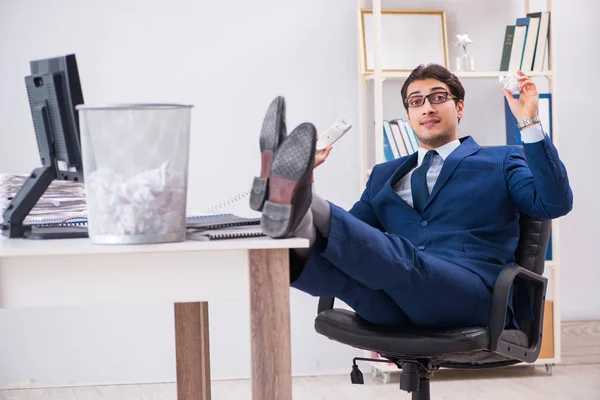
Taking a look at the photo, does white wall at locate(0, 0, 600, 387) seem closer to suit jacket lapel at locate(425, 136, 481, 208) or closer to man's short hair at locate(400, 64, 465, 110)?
man's short hair at locate(400, 64, 465, 110)

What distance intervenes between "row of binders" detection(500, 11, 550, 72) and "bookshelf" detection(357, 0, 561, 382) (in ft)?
0.10

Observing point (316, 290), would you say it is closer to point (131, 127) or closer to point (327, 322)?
point (327, 322)

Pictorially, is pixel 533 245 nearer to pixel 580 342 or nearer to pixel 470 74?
pixel 470 74

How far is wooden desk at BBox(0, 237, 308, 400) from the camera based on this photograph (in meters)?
1.40

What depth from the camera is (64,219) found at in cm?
185

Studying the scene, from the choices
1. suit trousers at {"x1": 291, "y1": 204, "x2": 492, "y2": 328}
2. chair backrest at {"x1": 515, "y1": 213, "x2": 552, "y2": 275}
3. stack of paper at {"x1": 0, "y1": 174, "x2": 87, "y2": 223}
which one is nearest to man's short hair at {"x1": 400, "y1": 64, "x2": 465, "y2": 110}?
chair backrest at {"x1": 515, "y1": 213, "x2": 552, "y2": 275}

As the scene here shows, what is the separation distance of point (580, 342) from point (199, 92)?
2.06m

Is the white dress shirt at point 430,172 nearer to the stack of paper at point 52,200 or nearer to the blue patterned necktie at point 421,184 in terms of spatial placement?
the blue patterned necktie at point 421,184

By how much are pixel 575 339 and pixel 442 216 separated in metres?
1.83

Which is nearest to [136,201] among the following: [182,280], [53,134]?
[182,280]

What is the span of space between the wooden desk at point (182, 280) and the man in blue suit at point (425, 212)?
0.08 metres

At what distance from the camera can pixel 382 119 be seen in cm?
345

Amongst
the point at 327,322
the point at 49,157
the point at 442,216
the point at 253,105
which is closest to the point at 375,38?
the point at 253,105

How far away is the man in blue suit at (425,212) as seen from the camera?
4.86ft
